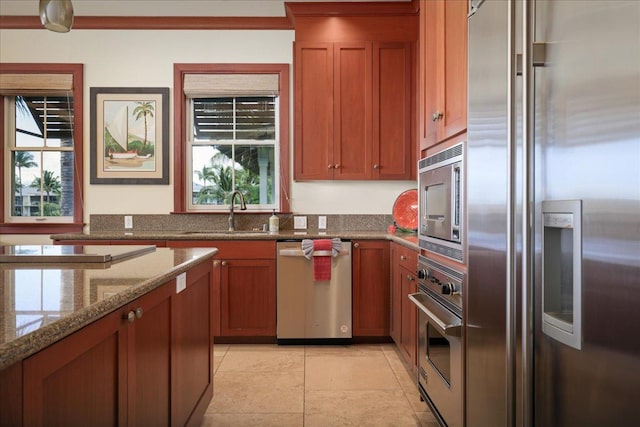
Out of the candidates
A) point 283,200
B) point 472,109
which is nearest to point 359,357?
point 283,200

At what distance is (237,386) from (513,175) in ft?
6.92

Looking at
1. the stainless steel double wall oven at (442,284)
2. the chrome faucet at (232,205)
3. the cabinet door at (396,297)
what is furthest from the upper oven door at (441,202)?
the chrome faucet at (232,205)

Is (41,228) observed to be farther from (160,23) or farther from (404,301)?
(404,301)

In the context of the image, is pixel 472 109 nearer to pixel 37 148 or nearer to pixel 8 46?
pixel 37 148

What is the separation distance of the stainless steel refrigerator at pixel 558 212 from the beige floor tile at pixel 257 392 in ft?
4.09

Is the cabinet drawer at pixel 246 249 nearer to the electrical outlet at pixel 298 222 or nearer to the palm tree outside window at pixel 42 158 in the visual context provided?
the electrical outlet at pixel 298 222

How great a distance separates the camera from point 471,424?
60.1 inches

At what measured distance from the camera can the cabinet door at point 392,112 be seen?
3666mm

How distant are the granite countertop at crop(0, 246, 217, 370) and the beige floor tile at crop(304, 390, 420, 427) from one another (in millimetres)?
1149

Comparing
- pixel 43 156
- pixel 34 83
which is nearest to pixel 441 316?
pixel 43 156

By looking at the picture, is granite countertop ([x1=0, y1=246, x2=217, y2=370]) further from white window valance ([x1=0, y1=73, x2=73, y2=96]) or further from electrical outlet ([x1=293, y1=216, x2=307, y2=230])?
white window valance ([x1=0, y1=73, x2=73, y2=96])

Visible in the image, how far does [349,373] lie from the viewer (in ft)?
9.13

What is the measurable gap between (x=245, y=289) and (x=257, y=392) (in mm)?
967

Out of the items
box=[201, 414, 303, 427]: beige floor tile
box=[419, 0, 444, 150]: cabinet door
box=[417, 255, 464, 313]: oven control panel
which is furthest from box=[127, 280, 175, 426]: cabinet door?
box=[419, 0, 444, 150]: cabinet door
